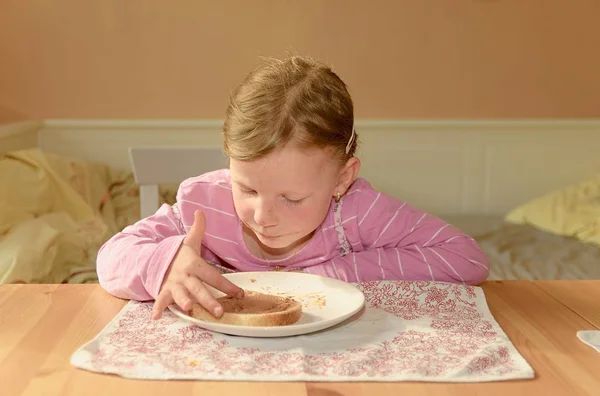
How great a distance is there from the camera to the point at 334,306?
0.96 metres

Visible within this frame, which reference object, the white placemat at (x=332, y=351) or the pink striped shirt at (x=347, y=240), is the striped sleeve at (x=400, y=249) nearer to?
the pink striped shirt at (x=347, y=240)

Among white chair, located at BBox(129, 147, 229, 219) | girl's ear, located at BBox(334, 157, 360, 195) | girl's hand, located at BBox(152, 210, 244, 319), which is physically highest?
girl's ear, located at BBox(334, 157, 360, 195)

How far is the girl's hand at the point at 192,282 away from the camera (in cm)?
90

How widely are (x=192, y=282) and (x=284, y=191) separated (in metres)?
0.18

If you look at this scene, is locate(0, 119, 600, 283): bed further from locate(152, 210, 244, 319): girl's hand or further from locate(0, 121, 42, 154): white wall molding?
locate(152, 210, 244, 319): girl's hand

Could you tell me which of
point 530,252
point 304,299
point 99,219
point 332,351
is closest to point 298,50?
point 99,219

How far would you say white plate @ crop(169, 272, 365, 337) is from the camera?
0.84 meters

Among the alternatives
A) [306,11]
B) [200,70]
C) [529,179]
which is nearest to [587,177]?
[529,179]

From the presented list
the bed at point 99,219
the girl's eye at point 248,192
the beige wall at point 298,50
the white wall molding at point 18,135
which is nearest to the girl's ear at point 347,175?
the girl's eye at point 248,192

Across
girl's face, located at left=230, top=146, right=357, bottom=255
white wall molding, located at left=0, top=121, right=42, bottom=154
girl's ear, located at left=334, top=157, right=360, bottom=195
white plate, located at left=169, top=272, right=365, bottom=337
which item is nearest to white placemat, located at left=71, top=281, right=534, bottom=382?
white plate, located at left=169, top=272, right=365, bottom=337

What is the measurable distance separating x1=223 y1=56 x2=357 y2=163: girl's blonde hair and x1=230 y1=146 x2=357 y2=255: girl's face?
1 centimetres

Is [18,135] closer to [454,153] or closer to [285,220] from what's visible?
[454,153]

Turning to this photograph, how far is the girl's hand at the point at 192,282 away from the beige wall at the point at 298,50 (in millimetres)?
2013

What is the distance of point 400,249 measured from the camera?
1.21 m
